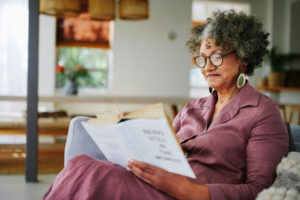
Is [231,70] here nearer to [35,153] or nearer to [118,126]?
[118,126]

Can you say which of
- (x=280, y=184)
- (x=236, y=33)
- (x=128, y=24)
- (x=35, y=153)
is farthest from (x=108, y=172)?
(x=128, y=24)

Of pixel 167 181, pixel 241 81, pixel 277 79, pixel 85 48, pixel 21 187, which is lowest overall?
pixel 21 187

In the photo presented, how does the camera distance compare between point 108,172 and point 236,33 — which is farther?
point 236,33

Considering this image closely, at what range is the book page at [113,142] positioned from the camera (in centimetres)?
132

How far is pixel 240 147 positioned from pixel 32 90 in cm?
232

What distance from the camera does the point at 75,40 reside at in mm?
7191

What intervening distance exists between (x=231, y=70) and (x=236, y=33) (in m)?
0.16

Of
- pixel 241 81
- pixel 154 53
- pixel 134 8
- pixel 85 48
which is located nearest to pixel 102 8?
pixel 134 8

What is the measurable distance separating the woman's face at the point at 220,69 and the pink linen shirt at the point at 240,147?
0.26 feet

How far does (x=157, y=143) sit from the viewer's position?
1165 millimetres

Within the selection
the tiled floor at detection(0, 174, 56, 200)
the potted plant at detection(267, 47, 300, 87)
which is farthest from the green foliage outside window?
the tiled floor at detection(0, 174, 56, 200)

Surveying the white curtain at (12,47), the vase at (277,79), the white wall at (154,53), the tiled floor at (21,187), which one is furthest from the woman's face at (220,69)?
the vase at (277,79)

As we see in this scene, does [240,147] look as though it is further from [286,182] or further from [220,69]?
[220,69]

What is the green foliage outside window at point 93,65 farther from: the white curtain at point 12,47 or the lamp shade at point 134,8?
the lamp shade at point 134,8
